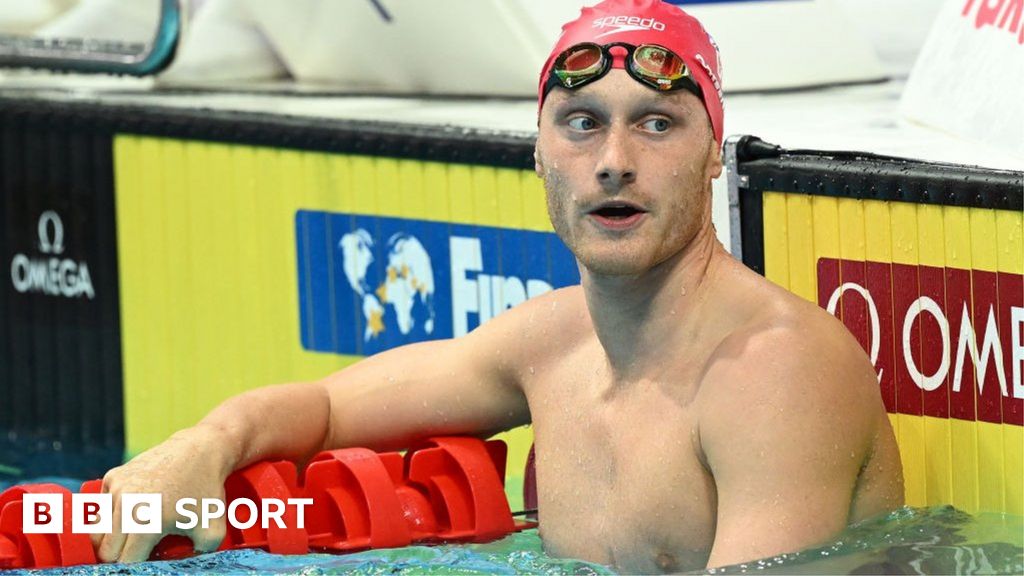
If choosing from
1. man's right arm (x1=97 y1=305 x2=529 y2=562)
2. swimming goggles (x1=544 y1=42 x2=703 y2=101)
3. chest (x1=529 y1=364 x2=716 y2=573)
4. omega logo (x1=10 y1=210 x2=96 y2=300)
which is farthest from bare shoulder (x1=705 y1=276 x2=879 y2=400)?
omega logo (x1=10 y1=210 x2=96 y2=300)

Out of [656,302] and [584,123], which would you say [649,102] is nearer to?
[584,123]

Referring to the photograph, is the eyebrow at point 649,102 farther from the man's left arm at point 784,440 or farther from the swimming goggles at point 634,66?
the man's left arm at point 784,440

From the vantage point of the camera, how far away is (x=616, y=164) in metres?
2.87

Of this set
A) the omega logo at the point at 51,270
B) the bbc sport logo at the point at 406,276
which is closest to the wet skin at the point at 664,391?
the bbc sport logo at the point at 406,276

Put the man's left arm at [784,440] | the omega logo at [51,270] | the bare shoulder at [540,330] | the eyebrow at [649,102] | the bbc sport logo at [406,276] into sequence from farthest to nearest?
the omega logo at [51,270] < the bbc sport logo at [406,276] < the bare shoulder at [540,330] < the eyebrow at [649,102] < the man's left arm at [784,440]

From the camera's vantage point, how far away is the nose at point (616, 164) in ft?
9.41

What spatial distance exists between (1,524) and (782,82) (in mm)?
2496

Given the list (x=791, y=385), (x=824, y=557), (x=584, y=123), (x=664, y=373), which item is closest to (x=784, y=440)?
(x=791, y=385)

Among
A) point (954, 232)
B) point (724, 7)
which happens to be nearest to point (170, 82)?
point (724, 7)

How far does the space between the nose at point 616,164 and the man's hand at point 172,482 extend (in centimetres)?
81

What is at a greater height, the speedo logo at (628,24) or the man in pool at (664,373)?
the speedo logo at (628,24)

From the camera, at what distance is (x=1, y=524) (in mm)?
3268

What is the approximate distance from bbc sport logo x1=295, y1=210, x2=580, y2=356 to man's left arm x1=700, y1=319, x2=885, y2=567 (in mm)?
1341

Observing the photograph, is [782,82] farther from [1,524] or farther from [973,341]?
[1,524]
